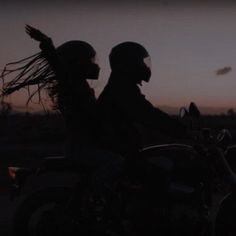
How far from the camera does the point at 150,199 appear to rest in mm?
7066

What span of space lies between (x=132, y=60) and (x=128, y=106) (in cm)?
55

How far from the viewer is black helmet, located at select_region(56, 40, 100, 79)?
7.55 m

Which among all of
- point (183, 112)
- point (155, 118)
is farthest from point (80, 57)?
point (183, 112)

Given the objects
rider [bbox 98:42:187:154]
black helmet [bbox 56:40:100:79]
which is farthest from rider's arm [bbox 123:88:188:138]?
black helmet [bbox 56:40:100:79]

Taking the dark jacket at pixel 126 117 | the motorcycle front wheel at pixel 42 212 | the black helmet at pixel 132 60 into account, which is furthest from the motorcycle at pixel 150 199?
the black helmet at pixel 132 60

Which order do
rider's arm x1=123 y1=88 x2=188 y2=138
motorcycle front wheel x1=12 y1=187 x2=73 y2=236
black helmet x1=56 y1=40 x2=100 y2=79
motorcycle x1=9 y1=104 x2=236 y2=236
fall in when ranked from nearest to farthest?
rider's arm x1=123 y1=88 x2=188 y2=138 < motorcycle x1=9 y1=104 x2=236 y2=236 < motorcycle front wheel x1=12 y1=187 x2=73 y2=236 < black helmet x1=56 y1=40 x2=100 y2=79

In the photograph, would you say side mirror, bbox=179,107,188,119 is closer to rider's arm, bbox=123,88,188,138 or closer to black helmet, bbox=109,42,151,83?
rider's arm, bbox=123,88,188,138

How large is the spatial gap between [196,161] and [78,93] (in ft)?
4.04

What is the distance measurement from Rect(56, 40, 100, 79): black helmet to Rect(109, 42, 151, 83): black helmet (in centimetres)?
27

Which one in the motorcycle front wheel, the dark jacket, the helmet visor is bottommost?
the motorcycle front wheel

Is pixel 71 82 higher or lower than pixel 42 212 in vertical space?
higher

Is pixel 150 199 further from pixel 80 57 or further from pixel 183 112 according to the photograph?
pixel 80 57

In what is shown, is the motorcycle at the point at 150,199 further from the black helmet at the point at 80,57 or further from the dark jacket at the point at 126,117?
the black helmet at the point at 80,57

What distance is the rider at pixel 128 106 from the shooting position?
22.5 feet
